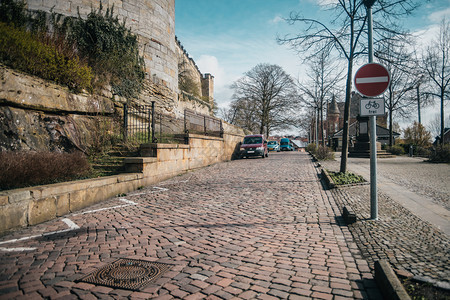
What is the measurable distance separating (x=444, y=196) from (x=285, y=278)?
6.34 metres

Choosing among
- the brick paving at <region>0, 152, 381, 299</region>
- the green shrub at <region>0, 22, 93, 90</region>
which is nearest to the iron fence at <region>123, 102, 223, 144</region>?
the green shrub at <region>0, 22, 93, 90</region>

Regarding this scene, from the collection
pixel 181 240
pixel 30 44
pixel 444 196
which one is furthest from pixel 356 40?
pixel 30 44

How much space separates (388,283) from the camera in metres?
2.34

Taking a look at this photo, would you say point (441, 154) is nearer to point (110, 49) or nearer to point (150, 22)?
point (150, 22)

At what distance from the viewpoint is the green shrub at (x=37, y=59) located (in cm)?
736

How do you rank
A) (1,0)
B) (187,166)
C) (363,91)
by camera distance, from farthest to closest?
(187,166)
(1,0)
(363,91)

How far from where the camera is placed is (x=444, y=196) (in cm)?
678

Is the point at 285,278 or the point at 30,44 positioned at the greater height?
the point at 30,44

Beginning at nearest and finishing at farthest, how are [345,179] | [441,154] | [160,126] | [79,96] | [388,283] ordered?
[388,283] < [345,179] < [79,96] < [160,126] < [441,154]

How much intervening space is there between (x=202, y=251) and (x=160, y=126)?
7584 millimetres

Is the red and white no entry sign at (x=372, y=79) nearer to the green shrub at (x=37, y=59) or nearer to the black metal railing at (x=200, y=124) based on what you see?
the green shrub at (x=37, y=59)

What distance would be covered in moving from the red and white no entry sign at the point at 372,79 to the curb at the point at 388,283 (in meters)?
3.06

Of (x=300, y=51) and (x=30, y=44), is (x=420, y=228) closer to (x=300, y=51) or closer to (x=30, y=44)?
(x=300, y=51)

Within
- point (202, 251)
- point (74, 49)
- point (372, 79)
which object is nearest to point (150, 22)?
point (74, 49)
